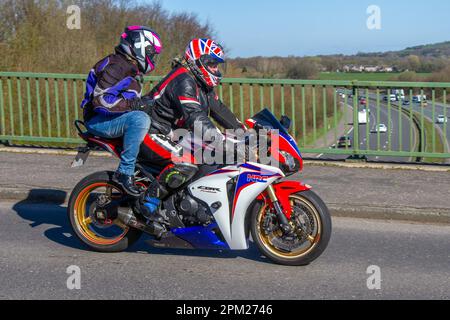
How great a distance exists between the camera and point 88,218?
22.7 ft

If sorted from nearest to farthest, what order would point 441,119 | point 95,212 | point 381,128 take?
point 95,212, point 381,128, point 441,119

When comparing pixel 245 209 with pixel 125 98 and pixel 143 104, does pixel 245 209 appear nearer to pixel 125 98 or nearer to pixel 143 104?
pixel 143 104

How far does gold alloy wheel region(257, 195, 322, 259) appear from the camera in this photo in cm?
614

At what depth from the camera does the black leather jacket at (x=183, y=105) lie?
247 inches

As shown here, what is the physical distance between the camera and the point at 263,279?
6.04 m

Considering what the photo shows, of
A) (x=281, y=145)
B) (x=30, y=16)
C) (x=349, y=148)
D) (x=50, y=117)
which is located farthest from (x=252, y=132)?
(x=30, y=16)

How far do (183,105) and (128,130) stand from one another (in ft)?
1.74

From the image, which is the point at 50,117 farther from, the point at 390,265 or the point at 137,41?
the point at 390,265

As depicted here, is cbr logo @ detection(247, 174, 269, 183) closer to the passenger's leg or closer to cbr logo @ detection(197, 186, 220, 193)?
cbr logo @ detection(197, 186, 220, 193)

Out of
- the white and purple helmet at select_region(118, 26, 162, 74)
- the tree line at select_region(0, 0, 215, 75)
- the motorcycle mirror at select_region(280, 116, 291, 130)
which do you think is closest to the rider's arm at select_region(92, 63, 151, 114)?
the white and purple helmet at select_region(118, 26, 162, 74)

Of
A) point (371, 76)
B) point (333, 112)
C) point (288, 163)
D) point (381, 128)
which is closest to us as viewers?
point (288, 163)

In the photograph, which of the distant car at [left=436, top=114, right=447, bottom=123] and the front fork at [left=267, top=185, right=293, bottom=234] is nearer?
the front fork at [left=267, top=185, right=293, bottom=234]

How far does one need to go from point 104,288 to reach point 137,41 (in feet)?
7.15

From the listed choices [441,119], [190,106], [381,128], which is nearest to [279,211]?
[190,106]
